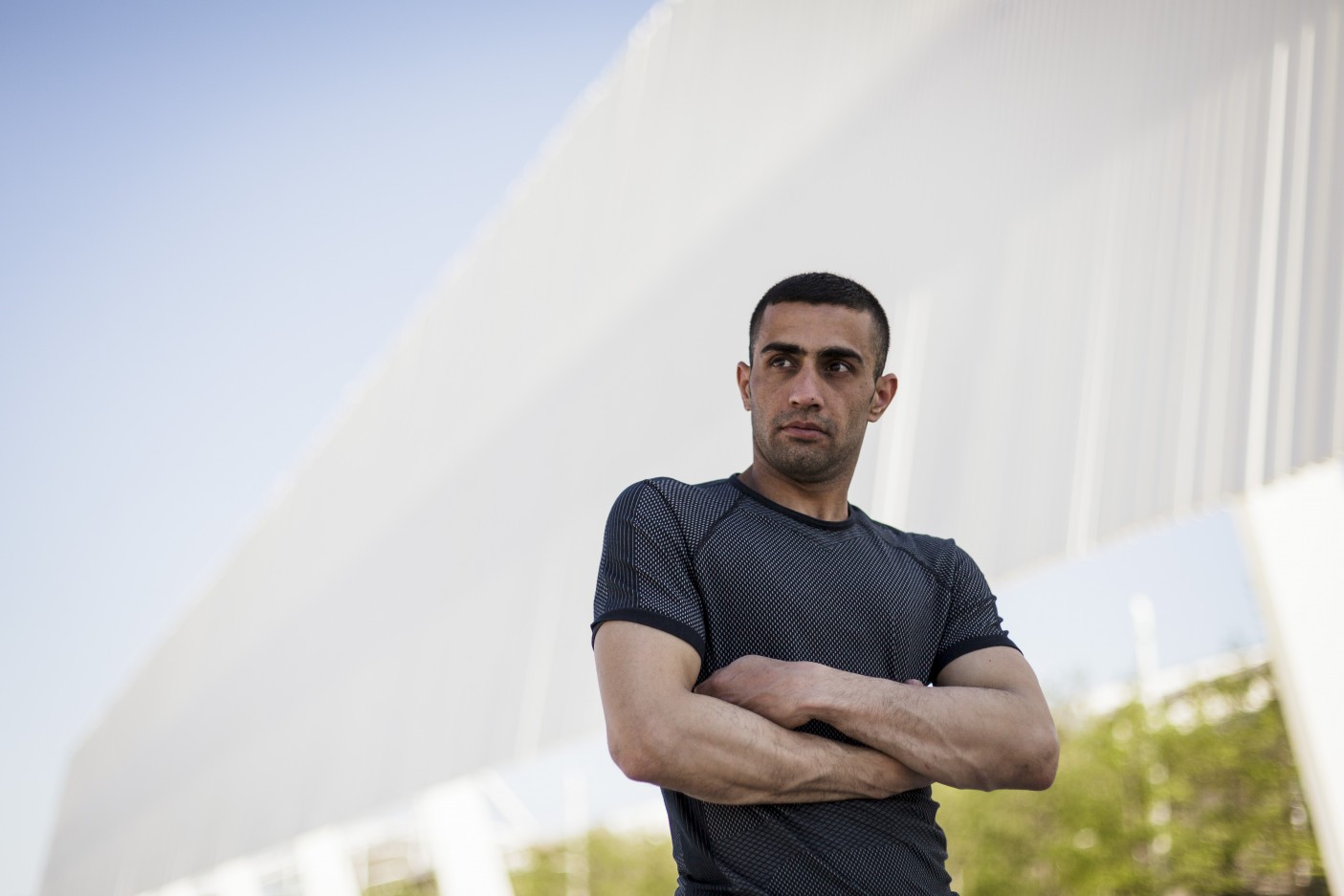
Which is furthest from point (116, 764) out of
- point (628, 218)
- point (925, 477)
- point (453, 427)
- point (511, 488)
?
point (925, 477)

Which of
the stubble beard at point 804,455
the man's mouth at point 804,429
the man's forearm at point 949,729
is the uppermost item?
the man's mouth at point 804,429

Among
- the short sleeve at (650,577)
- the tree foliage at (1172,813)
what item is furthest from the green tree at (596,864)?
the short sleeve at (650,577)

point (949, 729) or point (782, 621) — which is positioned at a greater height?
point (782, 621)

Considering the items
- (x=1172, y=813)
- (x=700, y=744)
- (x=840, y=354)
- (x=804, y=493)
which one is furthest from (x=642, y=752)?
(x=1172, y=813)

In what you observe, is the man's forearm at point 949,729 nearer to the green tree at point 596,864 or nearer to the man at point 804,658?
the man at point 804,658

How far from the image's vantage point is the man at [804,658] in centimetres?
176

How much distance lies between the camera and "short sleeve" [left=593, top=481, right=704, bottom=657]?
1.84 meters

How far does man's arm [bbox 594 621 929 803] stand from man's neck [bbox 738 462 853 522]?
14.6 inches

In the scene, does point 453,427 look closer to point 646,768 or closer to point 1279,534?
point 1279,534

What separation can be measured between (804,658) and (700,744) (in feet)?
0.81

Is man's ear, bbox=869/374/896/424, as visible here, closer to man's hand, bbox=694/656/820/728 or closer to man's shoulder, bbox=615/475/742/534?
man's shoulder, bbox=615/475/742/534

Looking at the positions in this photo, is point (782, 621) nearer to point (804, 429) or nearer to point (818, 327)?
point (804, 429)

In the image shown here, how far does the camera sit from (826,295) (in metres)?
2.15

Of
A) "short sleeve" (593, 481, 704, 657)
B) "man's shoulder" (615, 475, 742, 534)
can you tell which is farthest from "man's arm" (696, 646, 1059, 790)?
"man's shoulder" (615, 475, 742, 534)
